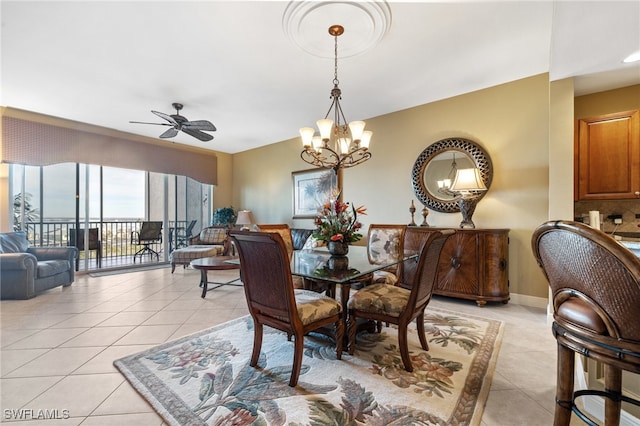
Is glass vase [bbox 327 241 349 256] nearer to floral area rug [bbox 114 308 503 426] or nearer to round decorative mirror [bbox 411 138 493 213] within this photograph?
floral area rug [bbox 114 308 503 426]

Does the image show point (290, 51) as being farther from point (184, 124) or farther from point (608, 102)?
point (608, 102)

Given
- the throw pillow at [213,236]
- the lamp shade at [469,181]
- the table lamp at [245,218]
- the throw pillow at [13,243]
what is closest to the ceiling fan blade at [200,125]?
the throw pillow at [213,236]

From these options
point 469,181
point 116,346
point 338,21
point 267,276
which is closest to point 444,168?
point 469,181

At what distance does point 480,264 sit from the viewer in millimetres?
3154

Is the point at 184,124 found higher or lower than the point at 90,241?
higher

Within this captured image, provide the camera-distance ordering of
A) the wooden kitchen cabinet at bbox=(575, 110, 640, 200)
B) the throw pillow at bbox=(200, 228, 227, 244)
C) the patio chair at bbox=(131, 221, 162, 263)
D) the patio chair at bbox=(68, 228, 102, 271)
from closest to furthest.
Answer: the wooden kitchen cabinet at bbox=(575, 110, 640, 200) → the patio chair at bbox=(68, 228, 102, 271) → the throw pillow at bbox=(200, 228, 227, 244) → the patio chair at bbox=(131, 221, 162, 263)

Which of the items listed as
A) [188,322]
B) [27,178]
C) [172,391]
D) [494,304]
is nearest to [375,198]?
[494,304]

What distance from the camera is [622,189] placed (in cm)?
249

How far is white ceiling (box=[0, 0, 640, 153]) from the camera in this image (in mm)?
2111

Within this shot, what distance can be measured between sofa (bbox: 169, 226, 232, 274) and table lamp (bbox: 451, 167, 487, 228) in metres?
3.56

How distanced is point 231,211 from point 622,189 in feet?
20.7

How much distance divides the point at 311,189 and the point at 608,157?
4.06 meters

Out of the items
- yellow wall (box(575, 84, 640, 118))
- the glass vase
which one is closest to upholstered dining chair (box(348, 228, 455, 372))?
the glass vase

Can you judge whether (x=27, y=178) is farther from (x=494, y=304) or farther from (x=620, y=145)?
(x=620, y=145)
